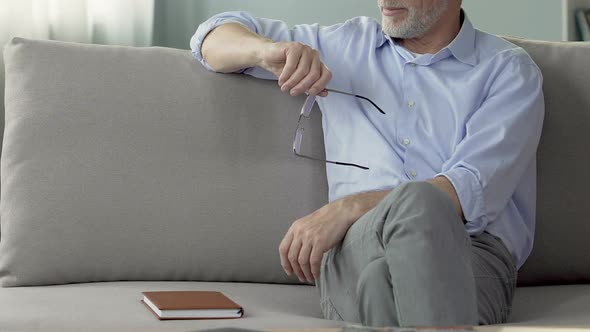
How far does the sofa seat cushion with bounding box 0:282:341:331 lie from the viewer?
141 centimetres

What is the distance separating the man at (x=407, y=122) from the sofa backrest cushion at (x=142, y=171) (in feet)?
0.28

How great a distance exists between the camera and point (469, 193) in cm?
167

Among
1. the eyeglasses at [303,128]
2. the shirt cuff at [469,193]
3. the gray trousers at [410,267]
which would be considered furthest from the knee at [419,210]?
the eyeglasses at [303,128]

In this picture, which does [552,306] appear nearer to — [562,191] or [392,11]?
[562,191]

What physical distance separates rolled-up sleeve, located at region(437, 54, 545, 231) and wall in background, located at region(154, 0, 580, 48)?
1.41 m

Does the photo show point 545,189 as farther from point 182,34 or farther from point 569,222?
point 182,34

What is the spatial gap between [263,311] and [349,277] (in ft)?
0.58

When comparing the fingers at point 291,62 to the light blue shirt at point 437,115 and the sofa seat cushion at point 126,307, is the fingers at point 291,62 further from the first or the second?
the sofa seat cushion at point 126,307

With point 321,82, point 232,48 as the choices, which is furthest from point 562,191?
point 232,48

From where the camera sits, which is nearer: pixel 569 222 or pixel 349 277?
pixel 349 277

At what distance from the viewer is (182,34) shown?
3.13m

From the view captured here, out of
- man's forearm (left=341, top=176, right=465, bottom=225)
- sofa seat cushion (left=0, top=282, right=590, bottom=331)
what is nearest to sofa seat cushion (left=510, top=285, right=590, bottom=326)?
sofa seat cushion (left=0, top=282, right=590, bottom=331)

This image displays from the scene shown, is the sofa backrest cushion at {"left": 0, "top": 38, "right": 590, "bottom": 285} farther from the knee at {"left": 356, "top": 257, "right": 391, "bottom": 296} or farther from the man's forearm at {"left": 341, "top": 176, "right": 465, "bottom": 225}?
the knee at {"left": 356, "top": 257, "right": 391, "bottom": 296}

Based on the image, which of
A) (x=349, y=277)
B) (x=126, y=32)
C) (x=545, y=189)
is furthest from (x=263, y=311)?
(x=126, y=32)
